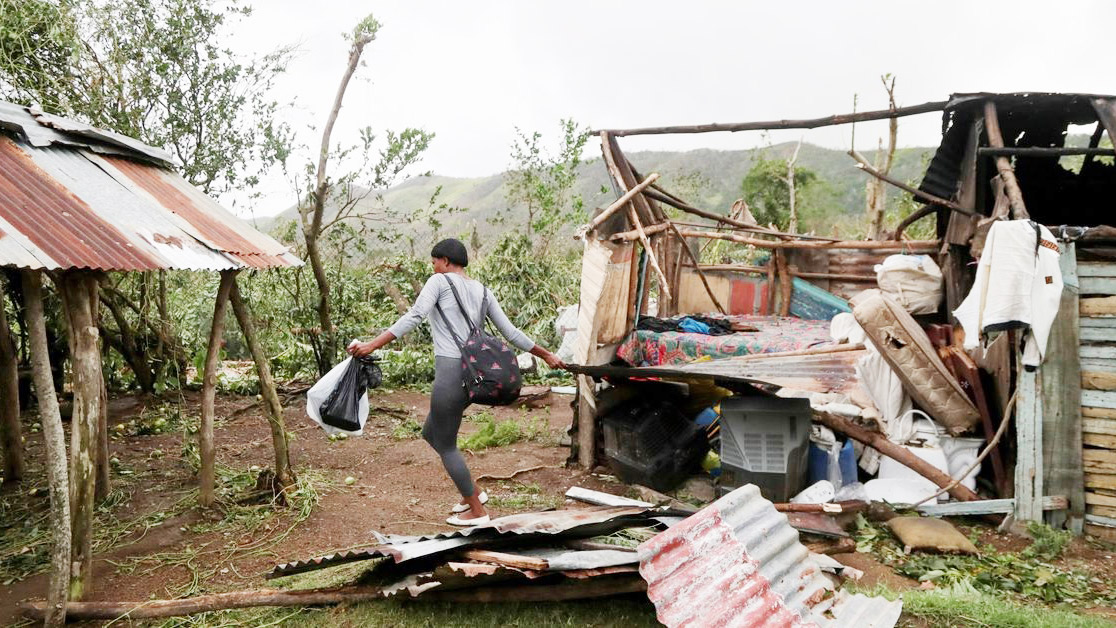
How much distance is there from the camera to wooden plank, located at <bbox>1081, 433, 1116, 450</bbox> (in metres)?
5.05

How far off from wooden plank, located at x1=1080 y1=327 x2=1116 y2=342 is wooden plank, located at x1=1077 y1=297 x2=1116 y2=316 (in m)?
0.11

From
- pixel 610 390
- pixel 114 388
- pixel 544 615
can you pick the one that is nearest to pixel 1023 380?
pixel 610 390

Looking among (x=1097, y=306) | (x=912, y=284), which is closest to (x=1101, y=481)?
(x=1097, y=306)

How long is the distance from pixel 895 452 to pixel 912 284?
103 inches

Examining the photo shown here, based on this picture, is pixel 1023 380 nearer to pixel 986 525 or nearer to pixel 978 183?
pixel 986 525

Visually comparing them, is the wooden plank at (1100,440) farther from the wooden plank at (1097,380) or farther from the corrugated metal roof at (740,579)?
the corrugated metal roof at (740,579)

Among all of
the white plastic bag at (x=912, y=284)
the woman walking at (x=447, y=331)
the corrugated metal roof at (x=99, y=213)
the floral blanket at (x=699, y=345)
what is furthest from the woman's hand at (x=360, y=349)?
the white plastic bag at (x=912, y=284)

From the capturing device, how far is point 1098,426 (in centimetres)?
508

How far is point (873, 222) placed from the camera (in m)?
15.1

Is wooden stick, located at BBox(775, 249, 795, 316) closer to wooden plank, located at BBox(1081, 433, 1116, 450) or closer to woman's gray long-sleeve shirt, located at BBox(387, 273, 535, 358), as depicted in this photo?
wooden plank, located at BBox(1081, 433, 1116, 450)

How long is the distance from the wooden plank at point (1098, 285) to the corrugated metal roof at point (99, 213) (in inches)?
232

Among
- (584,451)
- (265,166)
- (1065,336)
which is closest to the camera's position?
(1065,336)

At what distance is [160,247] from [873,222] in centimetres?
1422

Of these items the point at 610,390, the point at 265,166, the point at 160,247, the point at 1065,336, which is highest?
A: the point at 265,166
